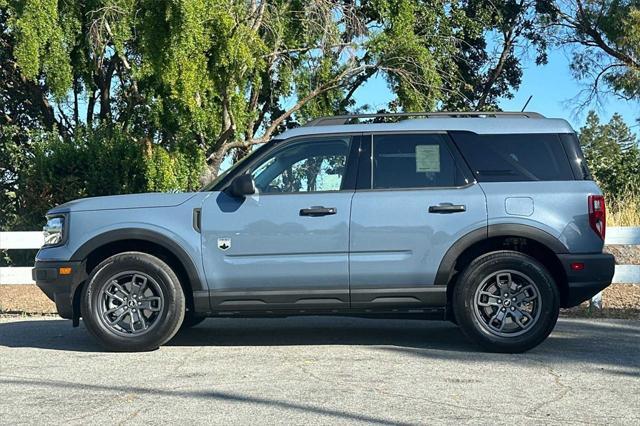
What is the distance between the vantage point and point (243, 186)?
7.09 meters

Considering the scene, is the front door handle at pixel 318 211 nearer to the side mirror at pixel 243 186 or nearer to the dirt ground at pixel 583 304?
the side mirror at pixel 243 186

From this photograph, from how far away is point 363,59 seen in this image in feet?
57.2

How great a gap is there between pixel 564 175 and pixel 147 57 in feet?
27.6

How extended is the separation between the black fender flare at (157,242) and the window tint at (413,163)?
1.79 metres

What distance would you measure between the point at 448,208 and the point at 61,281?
3.54 metres

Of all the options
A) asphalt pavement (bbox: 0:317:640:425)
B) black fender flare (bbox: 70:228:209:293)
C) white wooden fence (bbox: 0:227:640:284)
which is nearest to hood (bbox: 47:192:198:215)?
black fender flare (bbox: 70:228:209:293)

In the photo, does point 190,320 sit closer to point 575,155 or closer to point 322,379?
point 322,379

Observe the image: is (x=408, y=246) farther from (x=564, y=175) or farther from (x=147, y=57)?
(x=147, y=57)

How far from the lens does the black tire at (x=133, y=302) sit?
23.6 ft

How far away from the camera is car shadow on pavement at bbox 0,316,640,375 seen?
7.27 m

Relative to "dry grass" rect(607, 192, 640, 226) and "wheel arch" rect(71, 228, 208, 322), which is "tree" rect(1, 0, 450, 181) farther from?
"wheel arch" rect(71, 228, 208, 322)

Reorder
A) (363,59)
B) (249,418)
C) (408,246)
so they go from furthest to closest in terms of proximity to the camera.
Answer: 1. (363,59)
2. (408,246)
3. (249,418)

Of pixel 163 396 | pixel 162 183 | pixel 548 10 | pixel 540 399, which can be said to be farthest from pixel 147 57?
pixel 548 10

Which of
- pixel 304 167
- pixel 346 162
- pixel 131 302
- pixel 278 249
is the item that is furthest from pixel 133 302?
pixel 346 162
